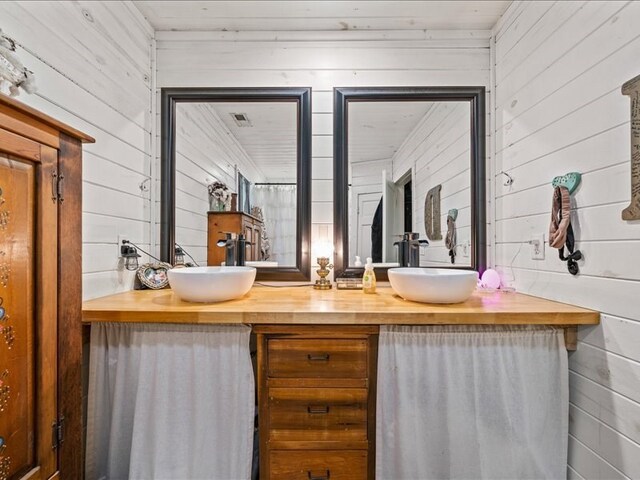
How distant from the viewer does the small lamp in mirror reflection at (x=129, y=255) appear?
146cm

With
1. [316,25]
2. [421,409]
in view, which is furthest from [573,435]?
[316,25]

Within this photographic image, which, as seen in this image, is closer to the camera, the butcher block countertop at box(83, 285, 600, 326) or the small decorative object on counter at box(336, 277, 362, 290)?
the butcher block countertop at box(83, 285, 600, 326)

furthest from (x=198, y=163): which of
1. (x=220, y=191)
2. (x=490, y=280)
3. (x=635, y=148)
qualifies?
(x=635, y=148)

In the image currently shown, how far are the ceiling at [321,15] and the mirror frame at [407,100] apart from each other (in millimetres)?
349

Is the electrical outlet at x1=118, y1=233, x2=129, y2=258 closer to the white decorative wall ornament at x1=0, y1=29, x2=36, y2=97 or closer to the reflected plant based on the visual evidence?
the reflected plant

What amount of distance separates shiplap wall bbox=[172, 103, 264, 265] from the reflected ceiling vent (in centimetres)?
8

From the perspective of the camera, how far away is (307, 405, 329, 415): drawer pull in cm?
110

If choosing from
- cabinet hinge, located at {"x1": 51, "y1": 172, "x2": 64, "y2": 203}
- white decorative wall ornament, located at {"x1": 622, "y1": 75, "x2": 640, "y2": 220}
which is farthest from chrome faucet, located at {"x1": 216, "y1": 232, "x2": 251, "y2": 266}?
white decorative wall ornament, located at {"x1": 622, "y1": 75, "x2": 640, "y2": 220}

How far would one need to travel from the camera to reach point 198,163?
1.76 m

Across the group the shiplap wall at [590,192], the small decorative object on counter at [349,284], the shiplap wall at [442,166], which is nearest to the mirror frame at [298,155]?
the small decorative object on counter at [349,284]

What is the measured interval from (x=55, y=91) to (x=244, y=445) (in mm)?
1532

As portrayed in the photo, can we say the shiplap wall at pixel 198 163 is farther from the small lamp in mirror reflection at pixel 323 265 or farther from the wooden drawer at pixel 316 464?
the wooden drawer at pixel 316 464

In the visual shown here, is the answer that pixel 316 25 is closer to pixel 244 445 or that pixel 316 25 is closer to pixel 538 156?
pixel 538 156

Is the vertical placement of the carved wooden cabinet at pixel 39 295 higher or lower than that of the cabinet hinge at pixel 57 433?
higher
